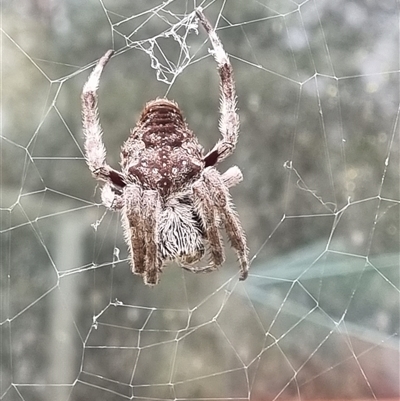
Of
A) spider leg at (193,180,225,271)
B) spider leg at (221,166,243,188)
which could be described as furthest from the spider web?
spider leg at (193,180,225,271)

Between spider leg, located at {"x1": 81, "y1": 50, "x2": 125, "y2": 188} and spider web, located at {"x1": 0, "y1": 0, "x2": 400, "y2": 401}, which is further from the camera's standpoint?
spider web, located at {"x1": 0, "y1": 0, "x2": 400, "y2": 401}

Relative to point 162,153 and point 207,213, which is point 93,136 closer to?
point 162,153

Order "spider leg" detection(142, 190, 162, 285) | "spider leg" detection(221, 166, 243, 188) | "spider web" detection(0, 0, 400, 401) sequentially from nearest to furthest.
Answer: "spider leg" detection(142, 190, 162, 285) → "spider leg" detection(221, 166, 243, 188) → "spider web" detection(0, 0, 400, 401)

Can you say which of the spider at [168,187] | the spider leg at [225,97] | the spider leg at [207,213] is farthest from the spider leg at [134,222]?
the spider leg at [225,97]

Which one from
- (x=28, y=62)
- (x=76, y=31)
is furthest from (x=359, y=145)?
(x=28, y=62)

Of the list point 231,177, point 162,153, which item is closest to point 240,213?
point 231,177

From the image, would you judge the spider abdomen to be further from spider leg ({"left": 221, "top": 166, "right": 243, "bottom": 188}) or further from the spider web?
the spider web

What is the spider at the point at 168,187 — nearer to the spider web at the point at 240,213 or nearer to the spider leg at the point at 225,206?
the spider leg at the point at 225,206
